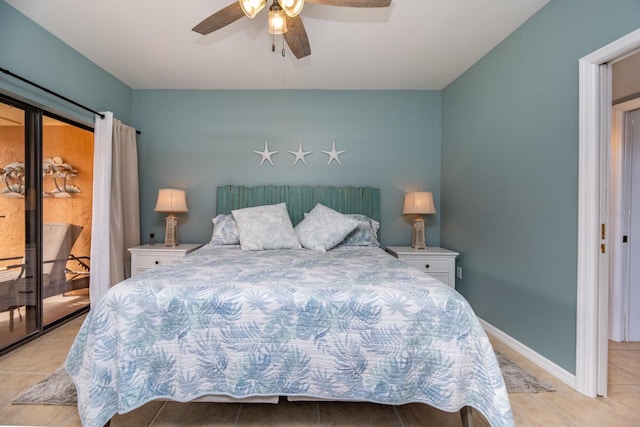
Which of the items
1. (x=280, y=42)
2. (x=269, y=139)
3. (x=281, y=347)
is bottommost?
(x=281, y=347)

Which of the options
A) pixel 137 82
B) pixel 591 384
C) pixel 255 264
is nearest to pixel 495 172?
pixel 591 384

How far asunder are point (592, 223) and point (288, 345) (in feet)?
6.47

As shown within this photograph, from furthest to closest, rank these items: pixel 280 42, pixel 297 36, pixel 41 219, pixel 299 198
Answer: pixel 299 198, pixel 280 42, pixel 41 219, pixel 297 36

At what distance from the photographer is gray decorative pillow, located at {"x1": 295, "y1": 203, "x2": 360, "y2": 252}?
9.71 feet

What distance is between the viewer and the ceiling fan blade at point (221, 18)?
6.17 ft

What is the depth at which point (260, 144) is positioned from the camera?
379 centimetres

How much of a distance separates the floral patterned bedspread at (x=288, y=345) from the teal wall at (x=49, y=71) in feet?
7.16

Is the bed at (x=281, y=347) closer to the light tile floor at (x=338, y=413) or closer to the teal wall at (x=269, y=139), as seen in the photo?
the light tile floor at (x=338, y=413)

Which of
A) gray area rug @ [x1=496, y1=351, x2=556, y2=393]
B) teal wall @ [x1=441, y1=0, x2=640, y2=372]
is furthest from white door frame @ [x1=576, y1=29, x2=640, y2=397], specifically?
gray area rug @ [x1=496, y1=351, x2=556, y2=393]

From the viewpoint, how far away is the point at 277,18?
1931 mm

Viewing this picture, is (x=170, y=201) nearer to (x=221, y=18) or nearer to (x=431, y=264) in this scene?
(x=221, y=18)

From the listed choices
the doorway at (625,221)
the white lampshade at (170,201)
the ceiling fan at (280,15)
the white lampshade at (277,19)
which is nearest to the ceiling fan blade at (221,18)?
the ceiling fan at (280,15)

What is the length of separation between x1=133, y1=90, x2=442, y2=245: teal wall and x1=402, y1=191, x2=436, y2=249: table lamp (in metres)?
0.35

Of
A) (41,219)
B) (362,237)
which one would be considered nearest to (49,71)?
(41,219)
